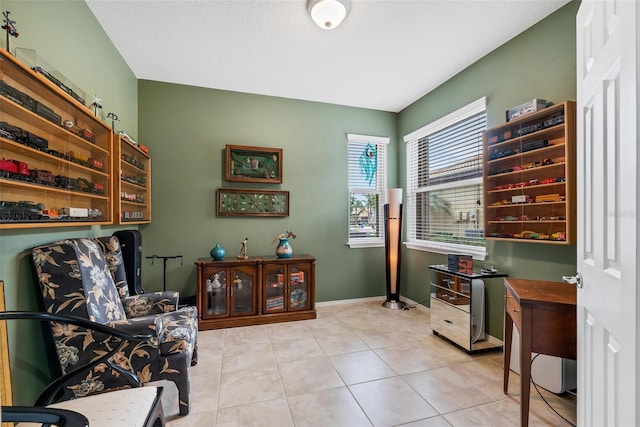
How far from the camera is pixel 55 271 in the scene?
1541mm

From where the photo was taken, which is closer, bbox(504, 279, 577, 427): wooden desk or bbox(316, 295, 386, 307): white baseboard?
bbox(504, 279, 577, 427): wooden desk

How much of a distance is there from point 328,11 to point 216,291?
2.93m

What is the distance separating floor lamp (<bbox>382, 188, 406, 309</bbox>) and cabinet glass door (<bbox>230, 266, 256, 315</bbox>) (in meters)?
1.82

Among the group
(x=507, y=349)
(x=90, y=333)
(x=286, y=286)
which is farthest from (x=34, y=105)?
(x=507, y=349)

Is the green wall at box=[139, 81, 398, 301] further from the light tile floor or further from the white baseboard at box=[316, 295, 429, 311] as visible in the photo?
the light tile floor

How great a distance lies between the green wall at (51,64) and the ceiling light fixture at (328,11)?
1679mm

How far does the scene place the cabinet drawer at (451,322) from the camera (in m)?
2.58

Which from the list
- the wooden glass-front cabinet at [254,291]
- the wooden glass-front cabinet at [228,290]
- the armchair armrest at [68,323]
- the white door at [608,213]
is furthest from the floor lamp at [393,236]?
the armchair armrest at [68,323]

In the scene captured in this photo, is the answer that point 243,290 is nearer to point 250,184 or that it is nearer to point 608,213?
point 250,184

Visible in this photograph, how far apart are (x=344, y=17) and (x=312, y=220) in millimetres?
2425

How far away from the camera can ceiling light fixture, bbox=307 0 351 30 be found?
2.08 meters

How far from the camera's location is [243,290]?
3342mm

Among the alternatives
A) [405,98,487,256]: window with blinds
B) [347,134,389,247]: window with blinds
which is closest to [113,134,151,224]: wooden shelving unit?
[347,134,389,247]: window with blinds

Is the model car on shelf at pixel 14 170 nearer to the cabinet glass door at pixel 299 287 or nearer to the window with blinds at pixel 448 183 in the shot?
the cabinet glass door at pixel 299 287
